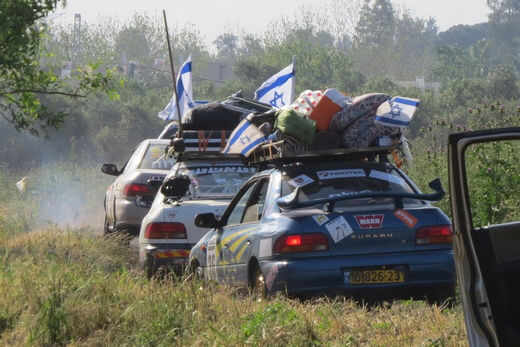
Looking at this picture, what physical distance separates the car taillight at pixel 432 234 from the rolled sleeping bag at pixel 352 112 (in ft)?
5.13

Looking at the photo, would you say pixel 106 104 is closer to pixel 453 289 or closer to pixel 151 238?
pixel 151 238

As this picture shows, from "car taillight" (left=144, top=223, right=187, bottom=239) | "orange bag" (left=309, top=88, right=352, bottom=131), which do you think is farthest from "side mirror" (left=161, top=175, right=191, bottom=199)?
"orange bag" (left=309, top=88, right=352, bottom=131)

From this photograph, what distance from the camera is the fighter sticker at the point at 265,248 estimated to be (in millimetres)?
8203

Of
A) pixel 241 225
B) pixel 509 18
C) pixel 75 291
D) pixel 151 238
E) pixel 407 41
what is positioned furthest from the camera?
pixel 407 41

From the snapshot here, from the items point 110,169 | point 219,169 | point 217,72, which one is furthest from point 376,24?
point 219,169

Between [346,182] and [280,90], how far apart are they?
450 inches

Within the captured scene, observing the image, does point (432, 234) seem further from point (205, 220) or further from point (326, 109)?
point (205, 220)

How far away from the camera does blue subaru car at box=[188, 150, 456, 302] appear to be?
314 inches

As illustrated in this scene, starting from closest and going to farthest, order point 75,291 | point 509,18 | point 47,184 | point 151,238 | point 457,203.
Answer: point 457,203
point 75,291
point 151,238
point 47,184
point 509,18

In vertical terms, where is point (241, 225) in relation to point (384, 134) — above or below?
below

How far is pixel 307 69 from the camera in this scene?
67.4m

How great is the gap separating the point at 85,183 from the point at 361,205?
22695 mm

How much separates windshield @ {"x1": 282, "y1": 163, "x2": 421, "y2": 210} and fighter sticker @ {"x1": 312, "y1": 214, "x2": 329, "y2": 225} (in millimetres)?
221

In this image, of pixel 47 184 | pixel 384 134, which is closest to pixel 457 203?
pixel 384 134
